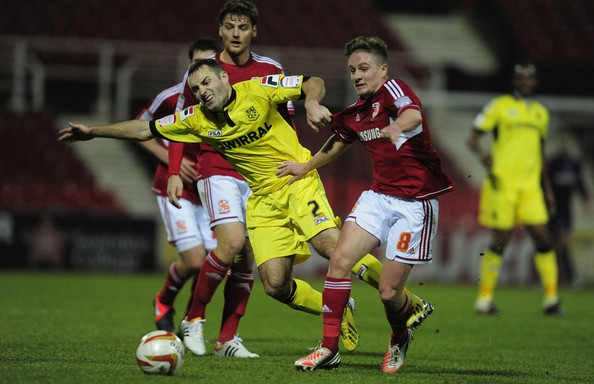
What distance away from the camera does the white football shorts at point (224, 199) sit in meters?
6.26

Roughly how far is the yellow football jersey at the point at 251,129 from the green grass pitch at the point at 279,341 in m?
1.30

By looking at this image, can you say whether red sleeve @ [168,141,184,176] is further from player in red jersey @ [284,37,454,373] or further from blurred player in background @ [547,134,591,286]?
blurred player in background @ [547,134,591,286]

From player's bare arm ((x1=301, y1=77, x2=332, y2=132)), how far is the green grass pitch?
4.89ft

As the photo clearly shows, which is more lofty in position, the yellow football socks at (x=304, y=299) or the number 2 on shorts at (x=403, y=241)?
the number 2 on shorts at (x=403, y=241)

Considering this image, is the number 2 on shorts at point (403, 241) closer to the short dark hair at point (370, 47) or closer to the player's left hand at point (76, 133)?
the short dark hair at point (370, 47)

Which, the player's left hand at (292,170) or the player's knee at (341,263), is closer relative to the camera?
the player's knee at (341,263)

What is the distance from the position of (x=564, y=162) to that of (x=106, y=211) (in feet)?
25.4

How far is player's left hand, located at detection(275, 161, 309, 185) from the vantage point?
5.80m

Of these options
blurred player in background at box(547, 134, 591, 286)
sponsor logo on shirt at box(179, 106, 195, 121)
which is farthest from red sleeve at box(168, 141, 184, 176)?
blurred player in background at box(547, 134, 591, 286)

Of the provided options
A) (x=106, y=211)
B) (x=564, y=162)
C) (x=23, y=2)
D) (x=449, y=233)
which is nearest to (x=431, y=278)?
(x=449, y=233)

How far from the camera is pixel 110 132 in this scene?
5684 mm

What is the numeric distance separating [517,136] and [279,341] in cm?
456

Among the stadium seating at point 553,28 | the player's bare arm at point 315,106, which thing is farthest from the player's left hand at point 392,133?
the stadium seating at point 553,28

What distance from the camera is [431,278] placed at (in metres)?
15.0
